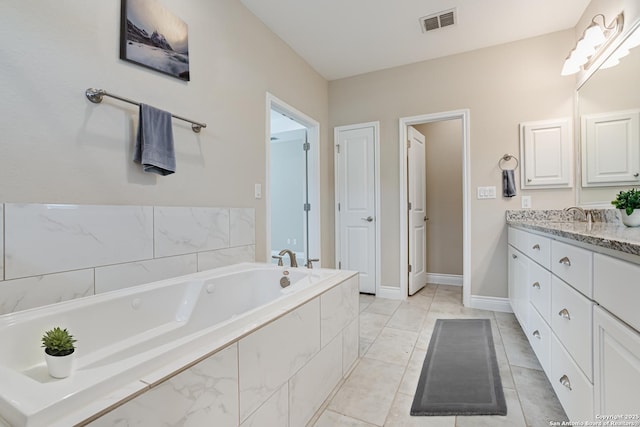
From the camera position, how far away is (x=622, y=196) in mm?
1633

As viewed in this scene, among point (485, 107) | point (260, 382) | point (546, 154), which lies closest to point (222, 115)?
point (260, 382)

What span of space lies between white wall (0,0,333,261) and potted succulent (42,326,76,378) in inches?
25.3

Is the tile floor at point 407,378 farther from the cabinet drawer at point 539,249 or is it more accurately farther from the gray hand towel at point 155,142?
the gray hand towel at point 155,142

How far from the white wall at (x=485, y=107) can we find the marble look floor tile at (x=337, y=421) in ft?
6.81

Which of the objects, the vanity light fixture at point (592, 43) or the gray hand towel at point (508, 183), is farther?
the gray hand towel at point (508, 183)

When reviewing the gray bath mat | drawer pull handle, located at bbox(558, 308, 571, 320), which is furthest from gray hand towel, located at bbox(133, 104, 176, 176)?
drawer pull handle, located at bbox(558, 308, 571, 320)

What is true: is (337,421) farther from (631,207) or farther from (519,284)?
(631,207)

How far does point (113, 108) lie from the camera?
1.46 metres

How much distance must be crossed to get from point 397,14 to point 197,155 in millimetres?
1981

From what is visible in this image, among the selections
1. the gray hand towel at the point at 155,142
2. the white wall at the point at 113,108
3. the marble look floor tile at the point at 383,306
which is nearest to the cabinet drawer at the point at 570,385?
the marble look floor tile at the point at 383,306

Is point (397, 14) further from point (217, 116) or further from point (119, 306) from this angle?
point (119, 306)

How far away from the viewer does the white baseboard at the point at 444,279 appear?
3.89 metres

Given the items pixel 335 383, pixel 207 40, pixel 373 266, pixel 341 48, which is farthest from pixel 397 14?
pixel 335 383

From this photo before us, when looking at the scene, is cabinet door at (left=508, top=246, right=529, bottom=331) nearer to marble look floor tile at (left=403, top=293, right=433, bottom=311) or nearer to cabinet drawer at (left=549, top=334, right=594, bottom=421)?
cabinet drawer at (left=549, top=334, right=594, bottom=421)
